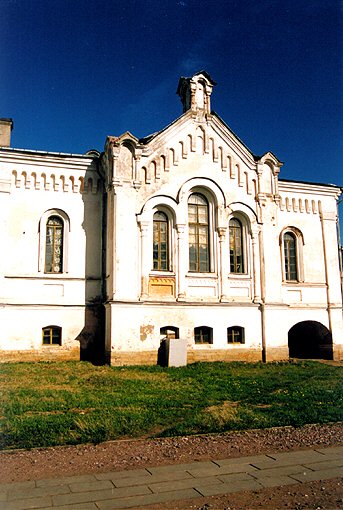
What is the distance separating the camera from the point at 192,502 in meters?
5.46

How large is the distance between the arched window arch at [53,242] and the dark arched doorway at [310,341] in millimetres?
12142

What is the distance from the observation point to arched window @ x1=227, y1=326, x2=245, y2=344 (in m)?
20.3

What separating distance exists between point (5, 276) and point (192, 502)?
1546cm

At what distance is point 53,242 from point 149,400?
35.5 ft

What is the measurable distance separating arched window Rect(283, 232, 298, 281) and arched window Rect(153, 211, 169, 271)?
6.76 m

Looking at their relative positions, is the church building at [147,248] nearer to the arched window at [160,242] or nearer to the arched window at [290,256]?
the arched window at [160,242]

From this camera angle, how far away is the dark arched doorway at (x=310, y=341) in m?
23.0

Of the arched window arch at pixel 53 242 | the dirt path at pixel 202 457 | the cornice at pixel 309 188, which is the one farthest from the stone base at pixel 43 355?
the cornice at pixel 309 188

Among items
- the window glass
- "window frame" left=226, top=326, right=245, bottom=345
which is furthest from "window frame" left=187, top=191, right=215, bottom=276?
"window frame" left=226, top=326, right=245, bottom=345

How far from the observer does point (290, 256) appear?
929 inches

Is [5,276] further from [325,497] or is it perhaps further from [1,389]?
[325,497]

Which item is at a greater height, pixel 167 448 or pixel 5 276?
pixel 5 276

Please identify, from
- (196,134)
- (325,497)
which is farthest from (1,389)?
(196,134)

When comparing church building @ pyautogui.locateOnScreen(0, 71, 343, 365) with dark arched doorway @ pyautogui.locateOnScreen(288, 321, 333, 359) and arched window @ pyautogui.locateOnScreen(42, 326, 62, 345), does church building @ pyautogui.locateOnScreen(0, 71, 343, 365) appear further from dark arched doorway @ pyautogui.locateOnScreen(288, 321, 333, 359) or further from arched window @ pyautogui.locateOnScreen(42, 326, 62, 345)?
dark arched doorway @ pyautogui.locateOnScreen(288, 321, 333, 359)
